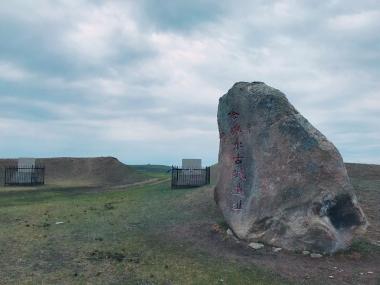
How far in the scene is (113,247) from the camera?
49.5 ft

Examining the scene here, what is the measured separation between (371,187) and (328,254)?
10.3 metres

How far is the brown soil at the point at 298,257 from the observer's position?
42.2 feet

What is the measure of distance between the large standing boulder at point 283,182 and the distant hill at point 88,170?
29.1 meters

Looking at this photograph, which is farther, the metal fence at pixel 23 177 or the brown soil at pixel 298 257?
the metal fence at pixel 23 177

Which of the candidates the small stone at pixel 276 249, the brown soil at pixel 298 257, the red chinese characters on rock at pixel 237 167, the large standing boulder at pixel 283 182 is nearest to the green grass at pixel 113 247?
the brown soil at pixel 298 257

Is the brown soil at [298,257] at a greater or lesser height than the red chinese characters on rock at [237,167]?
lesser

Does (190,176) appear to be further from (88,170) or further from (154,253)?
(154,253)

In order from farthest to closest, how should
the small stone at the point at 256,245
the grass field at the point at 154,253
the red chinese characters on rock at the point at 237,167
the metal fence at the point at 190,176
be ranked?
the metal fence at the point at 190,176, the red chinese characters on rock at the point at 237,167, the small stone at the point at 256,245, the grass field at the point at 154,253

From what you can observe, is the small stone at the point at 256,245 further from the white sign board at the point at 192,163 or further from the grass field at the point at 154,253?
the white sign board at the point at 192,163

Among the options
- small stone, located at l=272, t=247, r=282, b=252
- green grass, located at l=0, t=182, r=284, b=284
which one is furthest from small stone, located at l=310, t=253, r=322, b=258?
green grass, located at l=0, t=182, r=284, b=284

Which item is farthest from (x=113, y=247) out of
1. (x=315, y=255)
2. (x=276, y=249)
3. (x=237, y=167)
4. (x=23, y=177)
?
(x=23, y=177)

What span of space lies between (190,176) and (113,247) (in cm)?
2076

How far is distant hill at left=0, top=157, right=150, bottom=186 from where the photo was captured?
151 feet

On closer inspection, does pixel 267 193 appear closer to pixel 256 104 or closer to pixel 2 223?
pixel 256 104
